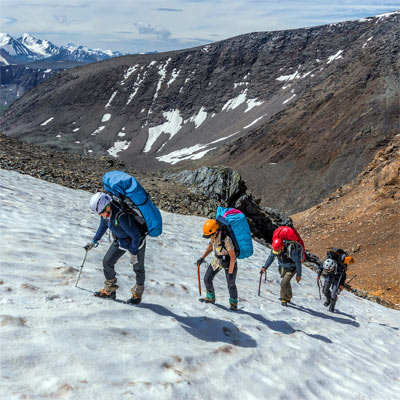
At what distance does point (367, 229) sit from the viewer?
98.3ft

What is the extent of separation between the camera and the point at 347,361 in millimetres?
7609

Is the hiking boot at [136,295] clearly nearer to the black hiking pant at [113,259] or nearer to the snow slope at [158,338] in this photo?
the black hiking pant at [113,259]

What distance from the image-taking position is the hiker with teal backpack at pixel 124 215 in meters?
6.56

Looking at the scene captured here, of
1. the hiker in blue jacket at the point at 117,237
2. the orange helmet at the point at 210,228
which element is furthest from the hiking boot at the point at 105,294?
the orange helmet at the point at 210,228

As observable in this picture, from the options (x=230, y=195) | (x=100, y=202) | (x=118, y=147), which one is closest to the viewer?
(x=100, y=202)

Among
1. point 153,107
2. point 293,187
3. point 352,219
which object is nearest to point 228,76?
point 153,107

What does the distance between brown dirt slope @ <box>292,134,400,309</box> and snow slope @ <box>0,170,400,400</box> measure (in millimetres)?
11907

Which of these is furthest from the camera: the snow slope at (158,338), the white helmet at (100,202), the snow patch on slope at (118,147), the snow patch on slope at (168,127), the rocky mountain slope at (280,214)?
the snow patch on slope at (168,127)

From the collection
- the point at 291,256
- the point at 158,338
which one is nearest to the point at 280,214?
the point at 291,256

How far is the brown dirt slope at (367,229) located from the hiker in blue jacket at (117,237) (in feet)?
56.8

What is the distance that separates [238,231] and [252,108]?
382 feet

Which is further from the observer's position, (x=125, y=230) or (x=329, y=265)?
(x=329, y=265)

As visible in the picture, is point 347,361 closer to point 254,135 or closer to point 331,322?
point 331,322

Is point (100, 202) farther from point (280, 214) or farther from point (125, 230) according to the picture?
point (280, 214)
